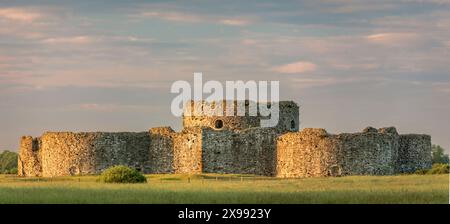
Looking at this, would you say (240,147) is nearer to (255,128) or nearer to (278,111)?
(255,128)

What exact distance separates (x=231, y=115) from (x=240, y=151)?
8108 mm

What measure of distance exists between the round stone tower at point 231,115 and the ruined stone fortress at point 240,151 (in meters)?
2.75

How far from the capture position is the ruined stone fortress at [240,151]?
81.2 m

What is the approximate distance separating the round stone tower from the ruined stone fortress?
275 centimetres

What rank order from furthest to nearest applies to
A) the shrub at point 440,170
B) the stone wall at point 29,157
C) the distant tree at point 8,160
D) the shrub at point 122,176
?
the distant tree at point 8,160, the stone wall at point 29,157, the shrub at point 440,170, the shrub at point 122,176

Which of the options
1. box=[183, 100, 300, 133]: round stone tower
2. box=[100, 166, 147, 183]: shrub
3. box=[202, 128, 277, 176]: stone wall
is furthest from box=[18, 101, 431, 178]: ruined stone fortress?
box=[100, 166, 147, 183]: shrub

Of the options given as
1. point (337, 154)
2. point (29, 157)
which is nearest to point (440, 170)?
point (337, 154)

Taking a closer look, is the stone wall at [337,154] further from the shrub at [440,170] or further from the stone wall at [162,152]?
the stone wall at [162,152]


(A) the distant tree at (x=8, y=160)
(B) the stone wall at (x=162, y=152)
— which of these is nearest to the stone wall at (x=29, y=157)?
(B) the stone wall at (x=162, y=152)

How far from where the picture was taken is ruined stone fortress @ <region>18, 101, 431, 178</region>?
267ft

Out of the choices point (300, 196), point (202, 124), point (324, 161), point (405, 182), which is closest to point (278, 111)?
point (202, 124)

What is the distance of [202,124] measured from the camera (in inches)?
3671

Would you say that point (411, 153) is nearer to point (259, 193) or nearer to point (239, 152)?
point (239, 152)

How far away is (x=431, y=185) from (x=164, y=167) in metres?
30.9
